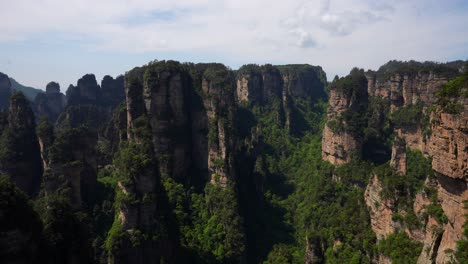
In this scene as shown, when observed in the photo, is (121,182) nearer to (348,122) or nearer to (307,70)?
(348,122)

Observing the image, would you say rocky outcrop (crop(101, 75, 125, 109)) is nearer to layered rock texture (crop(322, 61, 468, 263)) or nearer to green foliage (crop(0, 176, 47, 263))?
layered rock texture (crop(322, 61, 468, 263))

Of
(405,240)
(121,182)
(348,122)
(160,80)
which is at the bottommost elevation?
(405,240)

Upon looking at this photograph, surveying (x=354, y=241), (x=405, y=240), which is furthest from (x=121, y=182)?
(x=405, y=240)

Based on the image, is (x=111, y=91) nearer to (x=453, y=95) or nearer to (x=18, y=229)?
(x=18, y=229)

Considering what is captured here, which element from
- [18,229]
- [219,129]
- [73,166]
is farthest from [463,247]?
[73,166]

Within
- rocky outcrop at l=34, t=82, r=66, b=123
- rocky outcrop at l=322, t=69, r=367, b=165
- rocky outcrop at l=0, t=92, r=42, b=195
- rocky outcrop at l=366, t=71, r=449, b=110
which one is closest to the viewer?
rocky outcrop at l=0, t=92, r=42, b=195

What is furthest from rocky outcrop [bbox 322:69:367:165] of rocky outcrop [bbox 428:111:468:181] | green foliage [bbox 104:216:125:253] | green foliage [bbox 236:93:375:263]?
green foliage [bbox 104:216:125:253]
